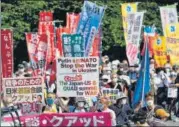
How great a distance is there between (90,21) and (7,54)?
145 inches

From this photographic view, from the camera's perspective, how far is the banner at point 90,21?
20.6 metres

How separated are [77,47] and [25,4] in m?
16.1

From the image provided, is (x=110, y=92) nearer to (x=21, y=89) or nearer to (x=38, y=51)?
(x=21, y=89)

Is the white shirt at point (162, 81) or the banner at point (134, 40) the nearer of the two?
the white shirt at point (162, 81)

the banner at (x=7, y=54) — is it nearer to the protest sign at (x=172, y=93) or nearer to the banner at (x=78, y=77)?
the banner at (x=78, y=77)

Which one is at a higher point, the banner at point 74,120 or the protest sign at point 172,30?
the protest sign at point 172,30

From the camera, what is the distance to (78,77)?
15234 millimetres

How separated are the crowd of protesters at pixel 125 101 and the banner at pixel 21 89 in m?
0.15

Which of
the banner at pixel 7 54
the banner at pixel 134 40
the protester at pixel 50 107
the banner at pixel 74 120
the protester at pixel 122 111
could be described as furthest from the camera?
the banner at pixel 134 40

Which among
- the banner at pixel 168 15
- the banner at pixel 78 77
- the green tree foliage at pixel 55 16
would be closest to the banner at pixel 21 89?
the banner at pixel 78 77

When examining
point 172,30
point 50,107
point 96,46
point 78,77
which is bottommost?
point 50,107

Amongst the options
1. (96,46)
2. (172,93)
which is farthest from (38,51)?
(172,93)

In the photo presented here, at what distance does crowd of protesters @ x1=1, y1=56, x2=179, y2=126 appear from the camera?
49.8 ft

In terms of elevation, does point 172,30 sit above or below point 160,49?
above
